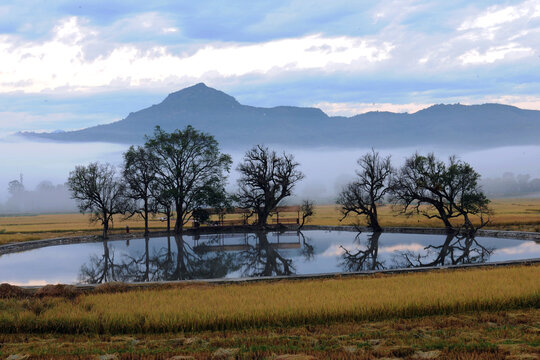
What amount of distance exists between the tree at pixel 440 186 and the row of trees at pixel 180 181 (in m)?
12.1

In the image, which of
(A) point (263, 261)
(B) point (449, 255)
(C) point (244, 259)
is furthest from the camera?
(C) point (244, 259)

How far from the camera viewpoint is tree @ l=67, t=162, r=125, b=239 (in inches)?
1969

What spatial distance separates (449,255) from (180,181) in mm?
33648

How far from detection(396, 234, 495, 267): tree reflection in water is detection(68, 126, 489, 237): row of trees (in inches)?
365

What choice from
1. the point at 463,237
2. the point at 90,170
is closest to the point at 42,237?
the point at 90,170

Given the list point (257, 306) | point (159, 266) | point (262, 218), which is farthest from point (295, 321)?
point (262, 218)

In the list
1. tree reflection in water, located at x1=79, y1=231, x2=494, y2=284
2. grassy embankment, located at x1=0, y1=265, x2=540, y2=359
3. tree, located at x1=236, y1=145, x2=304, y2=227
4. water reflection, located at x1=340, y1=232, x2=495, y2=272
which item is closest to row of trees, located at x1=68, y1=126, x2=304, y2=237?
tree, located at x1=236, y1=145, x2=304, y2=227

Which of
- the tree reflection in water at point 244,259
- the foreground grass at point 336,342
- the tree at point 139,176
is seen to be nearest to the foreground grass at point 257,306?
the foreground grass at point 336,342

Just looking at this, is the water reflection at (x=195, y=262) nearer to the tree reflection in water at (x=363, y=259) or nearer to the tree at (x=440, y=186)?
the tree reflection in water at (x=363, y=259)

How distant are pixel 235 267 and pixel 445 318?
52.5ft

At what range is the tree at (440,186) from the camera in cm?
4625

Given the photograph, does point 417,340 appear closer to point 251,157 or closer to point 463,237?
point 463,237

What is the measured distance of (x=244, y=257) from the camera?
1268 inches

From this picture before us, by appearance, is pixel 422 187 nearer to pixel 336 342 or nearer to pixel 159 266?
pixel 159 266
